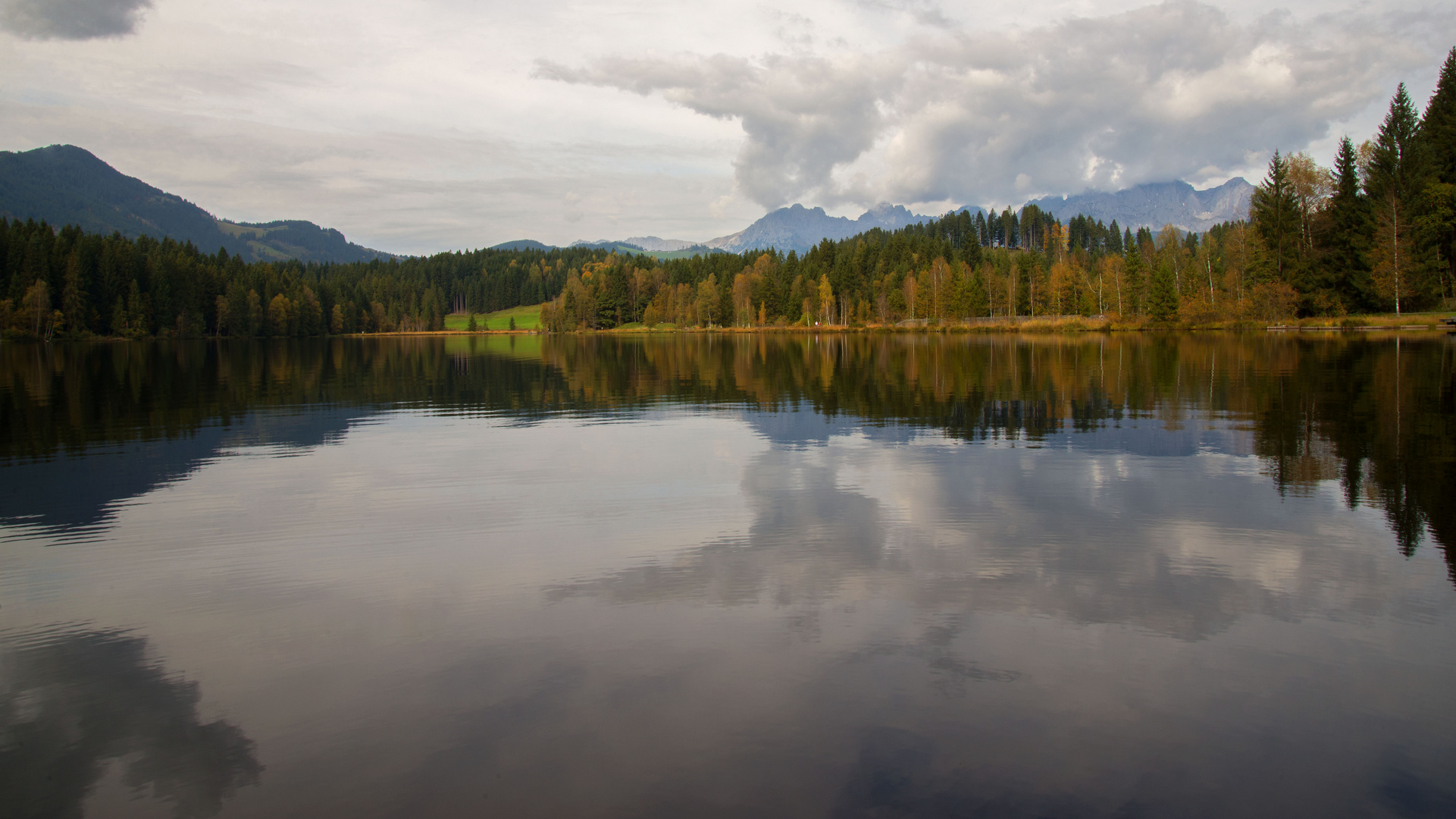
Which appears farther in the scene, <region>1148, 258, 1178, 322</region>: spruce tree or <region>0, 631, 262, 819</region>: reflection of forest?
<region>1148, 258, 1178, 322</region>: spruce tree

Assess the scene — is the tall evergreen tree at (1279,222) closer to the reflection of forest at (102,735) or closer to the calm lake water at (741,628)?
the calm lake water at (741,628)

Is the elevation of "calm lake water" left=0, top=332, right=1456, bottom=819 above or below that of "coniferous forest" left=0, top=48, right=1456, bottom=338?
below

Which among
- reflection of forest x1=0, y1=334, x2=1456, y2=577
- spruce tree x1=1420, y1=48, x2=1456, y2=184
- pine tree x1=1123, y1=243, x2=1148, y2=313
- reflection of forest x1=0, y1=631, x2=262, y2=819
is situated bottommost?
reflection of forest x1=0, y1=631, x2=262, y2=819

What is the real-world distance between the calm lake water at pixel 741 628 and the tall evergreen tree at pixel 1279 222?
75561 millimetres

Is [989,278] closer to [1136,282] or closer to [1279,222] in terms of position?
[1136,282]

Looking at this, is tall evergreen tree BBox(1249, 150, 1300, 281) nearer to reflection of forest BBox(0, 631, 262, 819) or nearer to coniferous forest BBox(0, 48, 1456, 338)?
coniferous forest BBox(0, 48, 1456, 338)

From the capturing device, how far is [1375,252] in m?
74.6

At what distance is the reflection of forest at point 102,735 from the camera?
6.14 meters

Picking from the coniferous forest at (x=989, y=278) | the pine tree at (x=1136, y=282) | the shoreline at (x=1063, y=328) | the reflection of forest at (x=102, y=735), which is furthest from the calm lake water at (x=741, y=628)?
the pine tree at (x=1136, y=282)

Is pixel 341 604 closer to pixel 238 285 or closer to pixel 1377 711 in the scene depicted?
pixel 1377 711

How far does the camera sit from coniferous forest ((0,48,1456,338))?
76875 mm

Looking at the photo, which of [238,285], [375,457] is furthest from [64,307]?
[375,457]

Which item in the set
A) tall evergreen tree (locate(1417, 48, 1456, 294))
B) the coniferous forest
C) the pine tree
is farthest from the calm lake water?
the pine tree

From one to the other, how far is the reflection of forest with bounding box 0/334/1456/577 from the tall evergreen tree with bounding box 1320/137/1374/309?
19.4 meters
